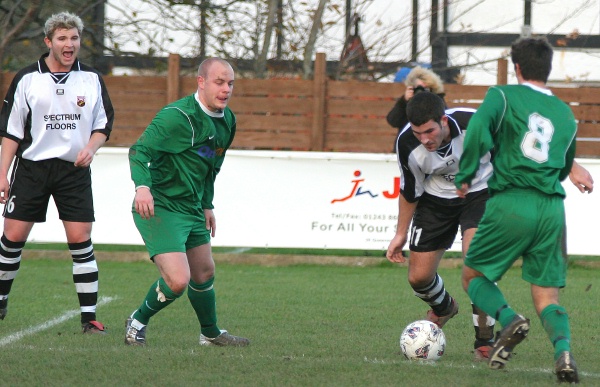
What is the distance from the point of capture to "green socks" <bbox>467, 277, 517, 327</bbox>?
16.9 feet

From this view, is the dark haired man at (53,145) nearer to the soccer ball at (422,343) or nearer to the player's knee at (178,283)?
the player's knee at (178,283)

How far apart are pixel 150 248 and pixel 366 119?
7.25 metres

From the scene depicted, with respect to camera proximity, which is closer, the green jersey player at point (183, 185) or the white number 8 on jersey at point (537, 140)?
the white number 8 on jersey at point (537, 140)

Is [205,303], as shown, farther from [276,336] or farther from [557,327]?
[557,327]

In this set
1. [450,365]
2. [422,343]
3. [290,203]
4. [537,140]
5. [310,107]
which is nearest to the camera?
[537,140]

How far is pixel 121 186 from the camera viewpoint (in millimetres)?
11836

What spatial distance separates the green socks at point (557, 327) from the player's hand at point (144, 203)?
7.39ft

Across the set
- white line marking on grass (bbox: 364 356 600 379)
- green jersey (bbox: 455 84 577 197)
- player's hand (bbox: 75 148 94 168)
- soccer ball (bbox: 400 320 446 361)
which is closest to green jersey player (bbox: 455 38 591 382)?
green jersey (bbox: 455 84 577 197)

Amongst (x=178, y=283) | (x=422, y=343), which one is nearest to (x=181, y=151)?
(x=178, y=283)

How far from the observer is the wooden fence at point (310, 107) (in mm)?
12969

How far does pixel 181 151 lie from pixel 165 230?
0.49 meters

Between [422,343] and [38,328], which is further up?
[422,343]

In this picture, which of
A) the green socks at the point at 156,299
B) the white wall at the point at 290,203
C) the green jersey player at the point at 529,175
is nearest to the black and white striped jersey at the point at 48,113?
the green socks at the point at 156,299

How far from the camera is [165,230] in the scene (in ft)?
20.3
